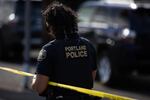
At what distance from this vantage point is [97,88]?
12398 millimetres

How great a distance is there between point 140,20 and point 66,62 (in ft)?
26.1

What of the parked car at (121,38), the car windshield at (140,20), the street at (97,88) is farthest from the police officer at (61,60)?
the car windshield at (140,20)

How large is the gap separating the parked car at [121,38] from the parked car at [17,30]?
3.51 meters

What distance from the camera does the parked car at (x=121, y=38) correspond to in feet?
40.7

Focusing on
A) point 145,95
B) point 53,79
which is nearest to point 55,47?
point 53,79

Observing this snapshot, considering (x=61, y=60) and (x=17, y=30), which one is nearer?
(x=61, y=60)

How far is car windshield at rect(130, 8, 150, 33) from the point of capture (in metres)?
12.6

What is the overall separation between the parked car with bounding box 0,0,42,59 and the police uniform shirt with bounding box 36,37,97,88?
11.6 metres

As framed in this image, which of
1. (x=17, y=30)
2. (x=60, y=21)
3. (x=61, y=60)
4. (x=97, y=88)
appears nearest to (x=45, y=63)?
Answer: (x=61, y=60)

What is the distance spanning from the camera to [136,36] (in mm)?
12383

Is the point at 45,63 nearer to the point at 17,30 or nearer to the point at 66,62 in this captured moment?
the point at 66,62

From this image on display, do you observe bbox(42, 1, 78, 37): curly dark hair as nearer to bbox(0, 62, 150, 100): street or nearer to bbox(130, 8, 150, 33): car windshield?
bbox(0, 62, 150, 100): street

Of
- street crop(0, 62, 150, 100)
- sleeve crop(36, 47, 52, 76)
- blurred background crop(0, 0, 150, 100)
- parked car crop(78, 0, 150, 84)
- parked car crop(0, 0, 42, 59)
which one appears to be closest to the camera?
sleeve crop(36, 47, 52, 76)

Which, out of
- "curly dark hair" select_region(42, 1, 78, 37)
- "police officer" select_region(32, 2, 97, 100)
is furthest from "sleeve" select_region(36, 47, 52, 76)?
"curly dark hair" select_region(42, 1, 78, 37)
